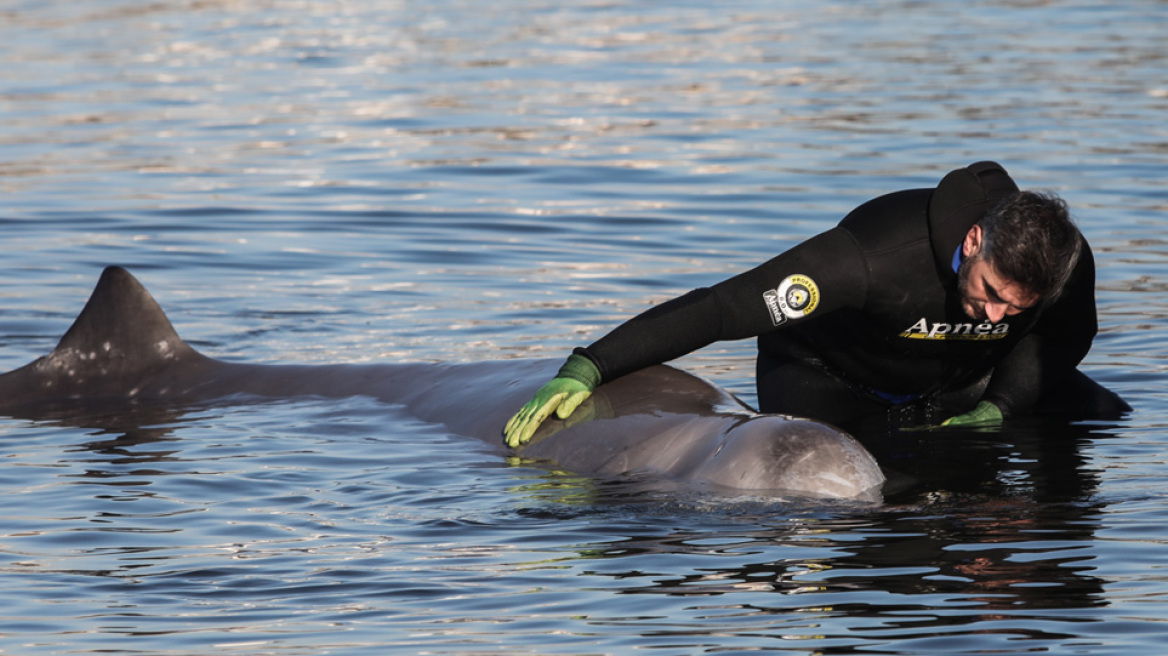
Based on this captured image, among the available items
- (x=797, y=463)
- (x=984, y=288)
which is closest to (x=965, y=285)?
(x=984, y=288)

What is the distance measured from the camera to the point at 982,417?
26.0ft

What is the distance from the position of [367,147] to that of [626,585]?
12.7m

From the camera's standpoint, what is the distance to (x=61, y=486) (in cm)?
700

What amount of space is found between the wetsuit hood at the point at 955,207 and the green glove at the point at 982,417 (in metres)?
1.21

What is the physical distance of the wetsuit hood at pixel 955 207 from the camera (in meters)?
6.86

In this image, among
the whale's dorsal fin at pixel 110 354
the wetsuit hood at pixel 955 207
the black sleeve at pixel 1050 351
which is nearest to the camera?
the wetsuit hood at pixel 955 207

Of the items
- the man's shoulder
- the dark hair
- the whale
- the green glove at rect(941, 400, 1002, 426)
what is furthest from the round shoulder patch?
the green glove at rect(941, 400, 1002, 426)

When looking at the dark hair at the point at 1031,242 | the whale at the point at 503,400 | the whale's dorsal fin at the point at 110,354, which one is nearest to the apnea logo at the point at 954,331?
the dark hair at the point at 1031,242

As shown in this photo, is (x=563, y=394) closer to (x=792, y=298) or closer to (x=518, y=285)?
(x=792, y=298)

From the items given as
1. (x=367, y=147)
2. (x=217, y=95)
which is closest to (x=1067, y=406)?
(x=367, y=147)

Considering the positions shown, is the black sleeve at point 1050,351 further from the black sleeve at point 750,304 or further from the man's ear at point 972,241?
the black sleeve at point 750,304

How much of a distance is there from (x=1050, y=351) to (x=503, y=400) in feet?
8.39

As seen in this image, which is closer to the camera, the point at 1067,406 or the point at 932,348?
the point at 932,348

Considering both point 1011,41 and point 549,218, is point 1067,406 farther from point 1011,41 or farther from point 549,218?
point 1011,41
